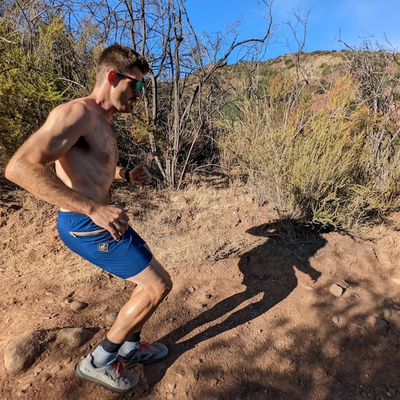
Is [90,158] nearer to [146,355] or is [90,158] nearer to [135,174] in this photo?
[135,174]

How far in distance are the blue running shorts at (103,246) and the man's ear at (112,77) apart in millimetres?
765

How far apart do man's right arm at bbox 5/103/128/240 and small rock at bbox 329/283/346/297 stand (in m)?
2.19

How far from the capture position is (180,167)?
555cm

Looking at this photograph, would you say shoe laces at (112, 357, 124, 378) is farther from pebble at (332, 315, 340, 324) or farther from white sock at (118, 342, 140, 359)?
pebble at (332, 315, 340, 324)

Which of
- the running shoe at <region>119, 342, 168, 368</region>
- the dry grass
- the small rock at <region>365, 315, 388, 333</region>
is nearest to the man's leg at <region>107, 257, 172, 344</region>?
the running shoe at <region>119, 342, 168, 368</region>

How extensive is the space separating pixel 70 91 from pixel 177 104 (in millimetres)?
1583

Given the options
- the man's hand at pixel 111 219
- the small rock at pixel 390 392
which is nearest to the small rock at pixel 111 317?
the man's hand at pixel 111 219

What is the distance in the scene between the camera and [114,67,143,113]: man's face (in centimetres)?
179

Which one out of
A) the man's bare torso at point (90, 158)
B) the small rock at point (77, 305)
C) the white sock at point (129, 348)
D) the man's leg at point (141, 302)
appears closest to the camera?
the man's bare torso at point (90, 158)

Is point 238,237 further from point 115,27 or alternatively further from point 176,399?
point 115,27

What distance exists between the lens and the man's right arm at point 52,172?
4.41 ft

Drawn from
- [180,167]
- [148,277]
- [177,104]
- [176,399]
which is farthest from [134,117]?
[176,399]

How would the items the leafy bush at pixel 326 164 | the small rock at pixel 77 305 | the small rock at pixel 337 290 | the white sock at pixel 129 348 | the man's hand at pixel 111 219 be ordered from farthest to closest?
the leafy bush at pixel 326 164, the small rock at pixel 337 290, the small rock at pixel 77 305, the white sock at pixel 129 348, the man's hand at pixel 111 219

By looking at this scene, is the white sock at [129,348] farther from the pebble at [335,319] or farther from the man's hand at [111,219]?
the pebble at [335,319]
